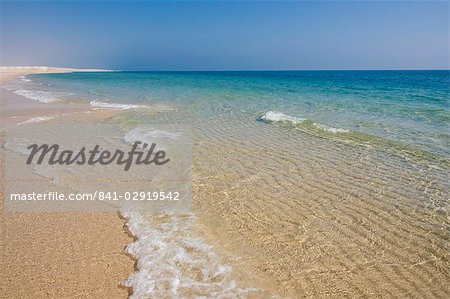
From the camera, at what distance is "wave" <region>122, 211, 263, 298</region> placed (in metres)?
3.68

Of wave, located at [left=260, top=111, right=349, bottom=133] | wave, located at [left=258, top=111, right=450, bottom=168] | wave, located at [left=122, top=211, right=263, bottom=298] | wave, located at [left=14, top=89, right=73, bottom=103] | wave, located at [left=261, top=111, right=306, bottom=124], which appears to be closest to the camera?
wave, located at [left=122, top=211, right=263, bottom=298]

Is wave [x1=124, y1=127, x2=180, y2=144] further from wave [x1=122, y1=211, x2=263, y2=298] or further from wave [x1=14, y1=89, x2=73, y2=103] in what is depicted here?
wave [x1=14, y1=89, x2=73, y2=103]

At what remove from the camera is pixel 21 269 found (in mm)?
4027

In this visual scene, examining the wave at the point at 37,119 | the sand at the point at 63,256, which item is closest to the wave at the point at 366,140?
the sand at the point at 63,256

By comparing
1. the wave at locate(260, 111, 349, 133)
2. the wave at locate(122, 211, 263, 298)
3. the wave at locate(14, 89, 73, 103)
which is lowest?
the wave at locate(122, 211, 263, 298)

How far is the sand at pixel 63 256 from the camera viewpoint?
3.70 m

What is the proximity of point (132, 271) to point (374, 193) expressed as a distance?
437cm

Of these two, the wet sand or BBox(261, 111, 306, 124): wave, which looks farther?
BBox(261, 111, 306, 124): wave

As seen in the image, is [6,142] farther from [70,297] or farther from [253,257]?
[253,257]

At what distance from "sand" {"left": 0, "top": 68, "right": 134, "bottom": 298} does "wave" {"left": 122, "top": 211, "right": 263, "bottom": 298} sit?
0.17 metres

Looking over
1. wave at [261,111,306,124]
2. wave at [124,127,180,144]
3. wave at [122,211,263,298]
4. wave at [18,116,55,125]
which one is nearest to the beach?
wave at [122,211,263,298]

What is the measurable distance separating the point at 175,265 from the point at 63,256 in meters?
1.35

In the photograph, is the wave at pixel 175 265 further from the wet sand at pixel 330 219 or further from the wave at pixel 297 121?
the wave at pixel 297 121

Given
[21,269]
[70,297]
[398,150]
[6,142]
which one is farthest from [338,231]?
[6,142]
